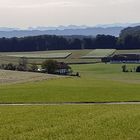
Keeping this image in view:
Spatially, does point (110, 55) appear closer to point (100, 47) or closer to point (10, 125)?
point (100, 47)

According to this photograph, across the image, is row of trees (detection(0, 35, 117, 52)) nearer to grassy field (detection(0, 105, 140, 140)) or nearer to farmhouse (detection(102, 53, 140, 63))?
farmhouse (detection(102, 53, 140, 63))

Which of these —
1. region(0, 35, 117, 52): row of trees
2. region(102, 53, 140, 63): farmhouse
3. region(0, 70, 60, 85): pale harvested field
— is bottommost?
region(0, 70, 60, 85): pale harvested field

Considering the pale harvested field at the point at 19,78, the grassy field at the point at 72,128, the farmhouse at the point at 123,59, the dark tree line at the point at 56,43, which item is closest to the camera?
the grassy field at the point at 72,128

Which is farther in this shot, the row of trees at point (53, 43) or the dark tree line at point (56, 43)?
the row of trees at point (53, 43)

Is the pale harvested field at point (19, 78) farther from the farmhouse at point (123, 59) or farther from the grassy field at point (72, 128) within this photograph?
the farmhouse at point (123, 59)

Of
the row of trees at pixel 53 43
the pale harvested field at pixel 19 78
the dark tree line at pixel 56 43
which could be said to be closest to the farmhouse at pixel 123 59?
the dark tree line at pixel 56 43

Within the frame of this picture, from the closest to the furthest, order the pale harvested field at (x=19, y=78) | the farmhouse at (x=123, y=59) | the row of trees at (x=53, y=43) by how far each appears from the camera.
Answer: the pale harvested field at (x=19, y=78) < the farmhouse at (x=123, y=59) < the row of trees at (x=53, y=43)

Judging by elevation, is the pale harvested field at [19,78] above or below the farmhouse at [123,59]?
below

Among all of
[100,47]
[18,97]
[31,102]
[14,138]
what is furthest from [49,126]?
[100,47]

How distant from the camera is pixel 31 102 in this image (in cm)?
3556

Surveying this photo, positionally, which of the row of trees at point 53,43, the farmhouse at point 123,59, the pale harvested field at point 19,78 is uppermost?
the row of trees at point 53,43

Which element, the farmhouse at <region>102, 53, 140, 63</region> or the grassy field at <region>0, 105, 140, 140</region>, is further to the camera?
the farmhouse at <region>102, 53, 140, 63</region>

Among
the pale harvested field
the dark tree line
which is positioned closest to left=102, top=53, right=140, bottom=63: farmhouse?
the dark tree line

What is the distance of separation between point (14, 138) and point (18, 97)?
87.8 ft
